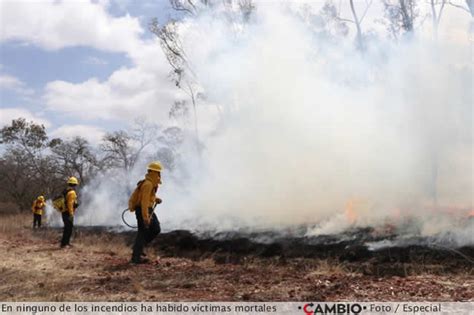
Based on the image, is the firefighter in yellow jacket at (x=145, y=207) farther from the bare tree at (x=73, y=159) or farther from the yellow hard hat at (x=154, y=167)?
the bare tree at (x=73, y=159)

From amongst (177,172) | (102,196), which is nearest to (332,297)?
(177,172)

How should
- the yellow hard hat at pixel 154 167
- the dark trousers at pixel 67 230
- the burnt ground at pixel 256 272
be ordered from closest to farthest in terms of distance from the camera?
the burnt ground at pixel 256 272 < the yellow hard hat at pixel 154 167 < the dark trousers at pixel 67 230

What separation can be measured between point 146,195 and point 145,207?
0.64 ft

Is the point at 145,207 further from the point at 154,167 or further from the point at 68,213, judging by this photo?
the point at 68,213

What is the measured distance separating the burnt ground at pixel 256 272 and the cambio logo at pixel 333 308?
25cm

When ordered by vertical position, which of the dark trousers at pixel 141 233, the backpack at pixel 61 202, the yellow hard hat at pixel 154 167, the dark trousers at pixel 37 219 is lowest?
the dark trousers at pixel 37 219

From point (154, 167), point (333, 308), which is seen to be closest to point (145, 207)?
point (154, 167)

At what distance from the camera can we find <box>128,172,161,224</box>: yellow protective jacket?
7574 mm

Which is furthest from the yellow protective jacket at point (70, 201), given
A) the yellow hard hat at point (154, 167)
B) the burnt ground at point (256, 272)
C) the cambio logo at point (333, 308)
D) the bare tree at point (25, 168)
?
the bare tree at point (25, 168)

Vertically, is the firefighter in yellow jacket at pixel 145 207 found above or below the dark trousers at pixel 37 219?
above

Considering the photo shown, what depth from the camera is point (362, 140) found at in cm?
1287

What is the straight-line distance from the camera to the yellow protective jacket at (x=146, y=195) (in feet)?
→ 24.8

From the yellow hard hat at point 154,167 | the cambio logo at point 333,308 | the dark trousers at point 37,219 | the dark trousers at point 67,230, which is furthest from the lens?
the dark trousers at point 37,219

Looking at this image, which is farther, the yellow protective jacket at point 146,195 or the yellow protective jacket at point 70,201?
the yellow protective jacket at point 70,201
